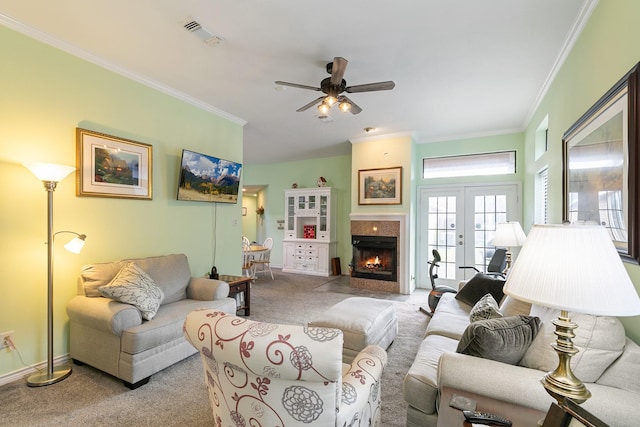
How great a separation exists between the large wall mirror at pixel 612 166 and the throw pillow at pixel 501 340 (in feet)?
2.20

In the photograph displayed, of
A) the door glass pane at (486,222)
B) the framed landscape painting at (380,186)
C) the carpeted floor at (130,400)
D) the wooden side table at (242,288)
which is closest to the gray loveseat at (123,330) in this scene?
the carpeted floor at (130,400)

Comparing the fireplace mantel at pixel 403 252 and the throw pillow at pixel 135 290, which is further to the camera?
the fireplace mantel at pixel 403 252

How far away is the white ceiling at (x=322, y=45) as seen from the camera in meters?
2.13

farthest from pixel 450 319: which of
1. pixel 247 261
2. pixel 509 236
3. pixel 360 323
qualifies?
pixel 247 261

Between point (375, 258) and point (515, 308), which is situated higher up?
point (515, 308)

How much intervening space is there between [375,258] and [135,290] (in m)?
4.27

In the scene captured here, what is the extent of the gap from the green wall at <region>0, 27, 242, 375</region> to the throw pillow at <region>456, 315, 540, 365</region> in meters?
3.32

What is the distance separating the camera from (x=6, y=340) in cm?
229

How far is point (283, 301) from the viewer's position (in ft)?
15.2

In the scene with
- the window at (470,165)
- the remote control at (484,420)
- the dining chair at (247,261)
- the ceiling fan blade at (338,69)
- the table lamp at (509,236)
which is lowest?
the dining chair at (247,261)

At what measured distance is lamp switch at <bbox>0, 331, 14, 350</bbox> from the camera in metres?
2.27

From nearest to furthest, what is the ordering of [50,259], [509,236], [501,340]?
[501,340], [50,259], [509,236]

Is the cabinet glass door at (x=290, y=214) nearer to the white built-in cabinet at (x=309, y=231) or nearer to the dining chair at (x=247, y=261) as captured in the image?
the white built-in cabinet at (x=309, y=231)

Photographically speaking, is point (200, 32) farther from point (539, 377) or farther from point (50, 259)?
point (539, 377)
